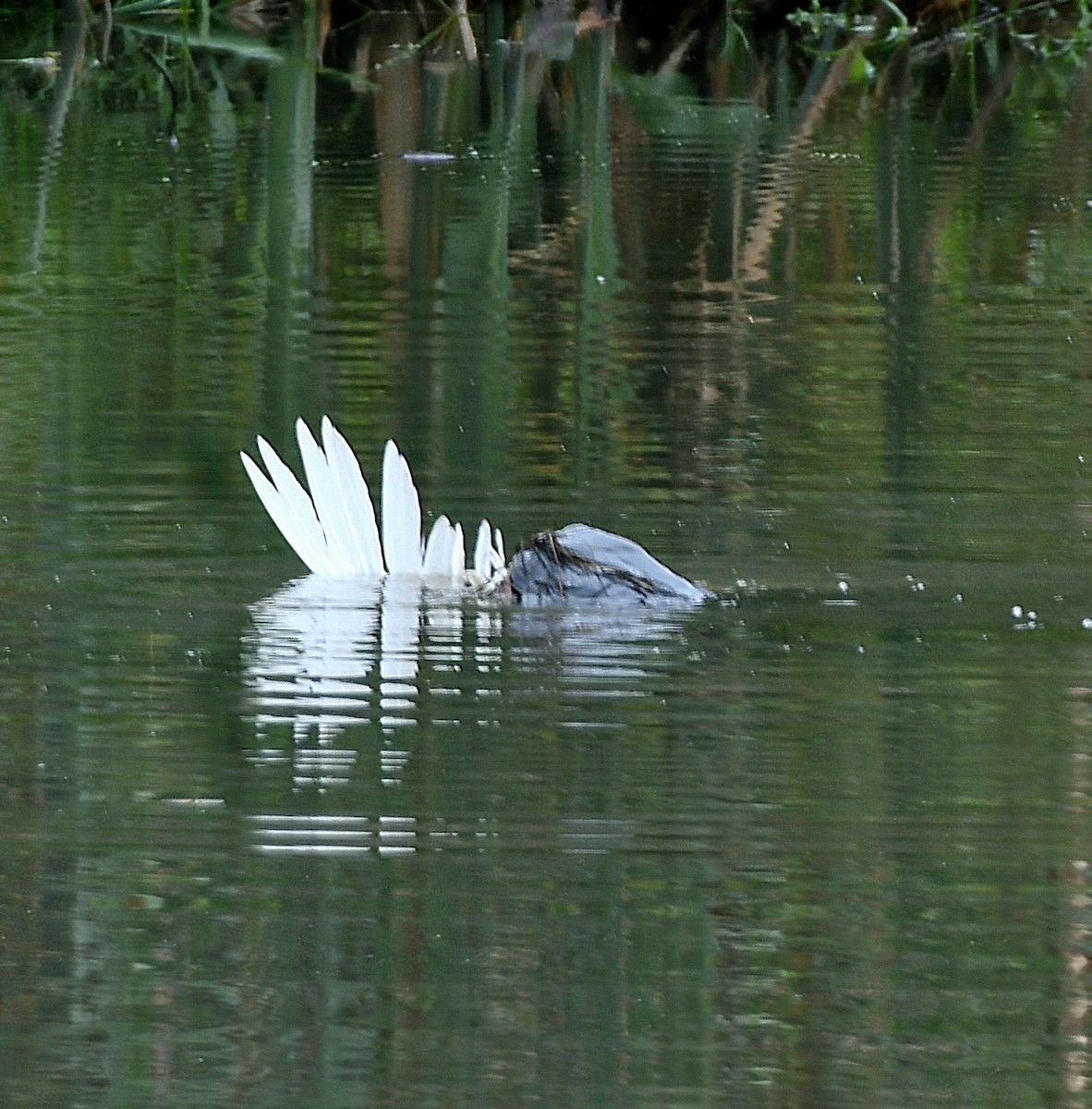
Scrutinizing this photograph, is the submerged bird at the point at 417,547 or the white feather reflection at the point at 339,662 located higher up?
the submerged bird at the point at 417,547

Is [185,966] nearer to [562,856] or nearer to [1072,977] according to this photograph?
[562,856]

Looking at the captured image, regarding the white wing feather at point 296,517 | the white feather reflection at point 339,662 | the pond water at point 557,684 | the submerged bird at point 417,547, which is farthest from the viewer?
the white wing feather at point 296,517

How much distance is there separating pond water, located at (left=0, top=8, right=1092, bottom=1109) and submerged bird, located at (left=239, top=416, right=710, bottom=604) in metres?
0.10

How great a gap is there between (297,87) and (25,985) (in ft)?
43.9

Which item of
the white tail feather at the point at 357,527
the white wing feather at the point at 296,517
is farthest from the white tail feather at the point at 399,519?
the white wing feather at the point at 296,517

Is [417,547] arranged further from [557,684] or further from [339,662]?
[557,684]

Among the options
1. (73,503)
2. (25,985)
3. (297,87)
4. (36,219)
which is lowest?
(25,985)

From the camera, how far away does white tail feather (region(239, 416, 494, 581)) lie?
231 inches

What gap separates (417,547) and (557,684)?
1037 millimetres

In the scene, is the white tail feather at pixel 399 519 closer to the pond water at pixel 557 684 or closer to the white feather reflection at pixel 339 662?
the white feather reflection at pixel 339 662

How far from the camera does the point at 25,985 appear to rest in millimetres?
3426

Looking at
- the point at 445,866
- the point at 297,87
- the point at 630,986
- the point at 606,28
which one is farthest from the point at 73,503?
the point at 606,28

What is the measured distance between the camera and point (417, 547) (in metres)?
5.88

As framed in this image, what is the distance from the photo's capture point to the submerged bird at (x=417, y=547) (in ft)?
18.4
